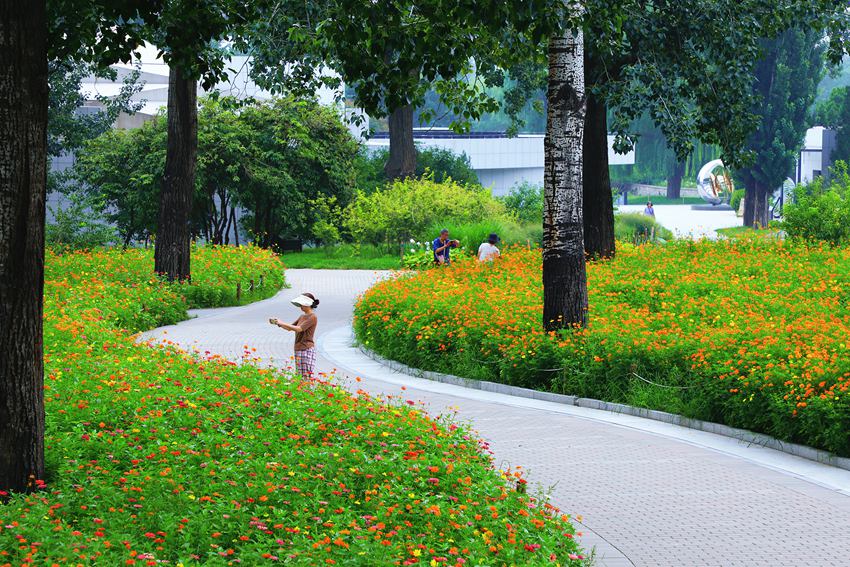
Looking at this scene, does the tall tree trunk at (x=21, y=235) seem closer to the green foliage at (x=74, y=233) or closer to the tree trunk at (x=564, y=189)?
the tree trunk at (x=564, y=189)

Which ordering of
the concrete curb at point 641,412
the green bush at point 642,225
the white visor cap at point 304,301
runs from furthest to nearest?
the green bush at point 642,225, the white visor cap at point 304,301, the concrete curb at point 641,412

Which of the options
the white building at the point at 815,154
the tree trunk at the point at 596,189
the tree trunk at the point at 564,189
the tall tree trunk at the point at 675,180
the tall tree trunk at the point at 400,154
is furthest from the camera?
the tall tree trunk at the point at 675,180

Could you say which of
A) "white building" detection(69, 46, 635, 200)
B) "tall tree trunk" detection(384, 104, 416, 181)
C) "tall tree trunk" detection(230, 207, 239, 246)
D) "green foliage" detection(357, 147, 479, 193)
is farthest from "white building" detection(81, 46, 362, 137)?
"tall tree trunk" detection(230, 207, 239, 246)

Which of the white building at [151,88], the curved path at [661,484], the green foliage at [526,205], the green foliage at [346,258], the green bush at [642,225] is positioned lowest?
the curved path at [661,484]

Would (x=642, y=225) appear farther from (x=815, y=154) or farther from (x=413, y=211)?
(x=815, y=154)

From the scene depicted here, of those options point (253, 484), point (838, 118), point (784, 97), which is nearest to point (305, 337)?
point (253, 484)

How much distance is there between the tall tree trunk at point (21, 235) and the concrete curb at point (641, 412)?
23.3ft

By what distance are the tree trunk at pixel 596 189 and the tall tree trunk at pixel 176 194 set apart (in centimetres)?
830

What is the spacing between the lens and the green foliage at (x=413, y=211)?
39.2 m

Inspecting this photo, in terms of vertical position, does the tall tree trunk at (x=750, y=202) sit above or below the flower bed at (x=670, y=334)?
above

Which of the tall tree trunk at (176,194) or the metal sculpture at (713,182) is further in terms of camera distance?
the metal sculpture at (713,182)

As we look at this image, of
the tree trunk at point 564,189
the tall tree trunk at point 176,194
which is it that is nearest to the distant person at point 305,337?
the tree trunk at point 564,189

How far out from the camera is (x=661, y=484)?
9.95m

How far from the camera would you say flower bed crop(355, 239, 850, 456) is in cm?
1179
